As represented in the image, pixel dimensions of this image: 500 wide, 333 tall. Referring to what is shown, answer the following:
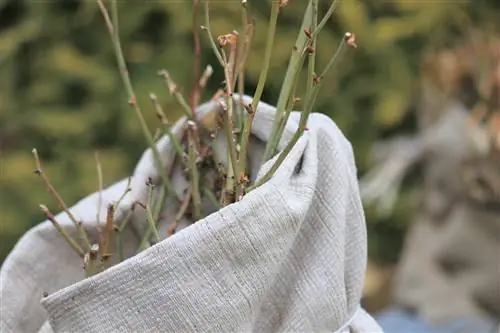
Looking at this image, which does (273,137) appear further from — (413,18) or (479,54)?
(413,18)

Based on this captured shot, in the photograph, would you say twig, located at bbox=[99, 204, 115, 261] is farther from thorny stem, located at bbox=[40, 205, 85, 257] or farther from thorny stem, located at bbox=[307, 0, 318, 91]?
thorny stem, located at bbox=[307, 0, 318, 91]

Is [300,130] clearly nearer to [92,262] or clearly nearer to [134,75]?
[92,262]

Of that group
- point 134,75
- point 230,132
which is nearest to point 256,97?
point 230,132

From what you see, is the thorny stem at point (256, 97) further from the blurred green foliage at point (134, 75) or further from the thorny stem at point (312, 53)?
the blurred green foliage at point (134, 75)

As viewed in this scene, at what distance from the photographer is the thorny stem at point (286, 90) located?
0.42 meters

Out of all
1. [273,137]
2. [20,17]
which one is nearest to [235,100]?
[273,137]

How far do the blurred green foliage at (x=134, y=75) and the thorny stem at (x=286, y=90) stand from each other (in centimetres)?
80

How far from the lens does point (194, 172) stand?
17.9 inches

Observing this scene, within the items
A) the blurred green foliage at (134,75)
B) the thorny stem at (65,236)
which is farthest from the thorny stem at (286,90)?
the blurred green foliage at (134,75)

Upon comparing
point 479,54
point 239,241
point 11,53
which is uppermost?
point 239,241

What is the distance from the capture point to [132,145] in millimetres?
1328

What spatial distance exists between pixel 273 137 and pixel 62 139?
3.08ft

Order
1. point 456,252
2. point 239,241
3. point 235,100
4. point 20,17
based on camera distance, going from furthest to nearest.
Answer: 1. point 20,17
2. point 456,252
3. point 235,100
4. point 239,241

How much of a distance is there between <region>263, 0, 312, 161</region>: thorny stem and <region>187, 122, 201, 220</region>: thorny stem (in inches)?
1.6
